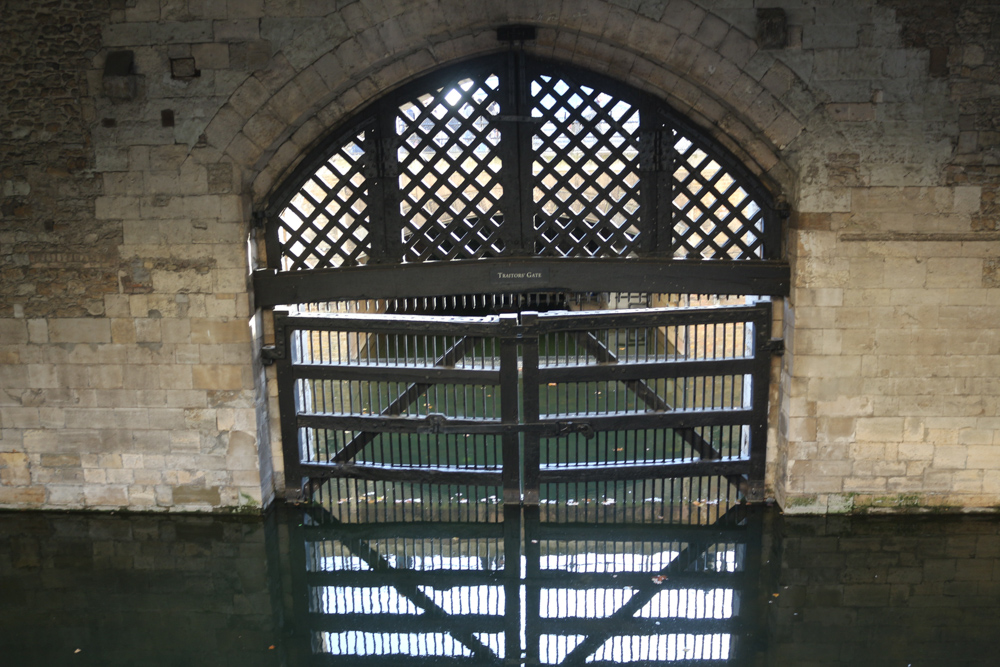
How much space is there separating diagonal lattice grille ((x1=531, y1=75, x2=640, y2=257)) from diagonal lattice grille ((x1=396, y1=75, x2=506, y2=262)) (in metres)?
0.29

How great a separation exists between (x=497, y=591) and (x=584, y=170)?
9.28 ft

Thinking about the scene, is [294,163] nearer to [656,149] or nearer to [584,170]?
[584,170]

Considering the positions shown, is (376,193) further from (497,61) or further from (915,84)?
(915,84)

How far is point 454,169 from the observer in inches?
238

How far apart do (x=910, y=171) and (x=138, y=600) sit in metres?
5.42

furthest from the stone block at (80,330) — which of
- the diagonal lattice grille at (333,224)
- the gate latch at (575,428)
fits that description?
the gate latch at (575,428)

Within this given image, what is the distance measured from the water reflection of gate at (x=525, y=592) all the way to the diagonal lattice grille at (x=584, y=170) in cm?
196

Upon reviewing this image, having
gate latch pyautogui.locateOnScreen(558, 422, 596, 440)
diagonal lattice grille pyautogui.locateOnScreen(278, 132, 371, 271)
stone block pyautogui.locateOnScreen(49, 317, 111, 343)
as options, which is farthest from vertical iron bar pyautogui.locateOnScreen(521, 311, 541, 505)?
stone block pyautogui.locateOnScreen(49, 317, 111, 343)

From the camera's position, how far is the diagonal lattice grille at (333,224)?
6.07 meters

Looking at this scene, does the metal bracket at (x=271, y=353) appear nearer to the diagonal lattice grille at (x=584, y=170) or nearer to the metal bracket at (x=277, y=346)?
the metal bracket at (x=277, y=346)

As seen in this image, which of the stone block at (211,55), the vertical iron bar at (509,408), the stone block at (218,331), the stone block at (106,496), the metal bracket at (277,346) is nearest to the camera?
the stone block at (211,55)

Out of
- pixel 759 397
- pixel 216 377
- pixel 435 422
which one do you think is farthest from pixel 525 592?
pixel 216 377

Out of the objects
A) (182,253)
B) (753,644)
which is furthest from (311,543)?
(753,644)

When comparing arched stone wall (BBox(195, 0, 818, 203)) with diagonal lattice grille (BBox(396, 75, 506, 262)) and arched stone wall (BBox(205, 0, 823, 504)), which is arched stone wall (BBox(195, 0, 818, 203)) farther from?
diagonal lattice grille (BBox(396, 75, 506, 262))
